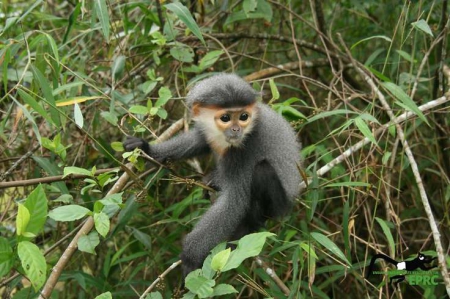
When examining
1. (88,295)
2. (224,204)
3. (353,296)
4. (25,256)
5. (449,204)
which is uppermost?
(25,256)

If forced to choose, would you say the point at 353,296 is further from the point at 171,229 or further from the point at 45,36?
the point at 45,36

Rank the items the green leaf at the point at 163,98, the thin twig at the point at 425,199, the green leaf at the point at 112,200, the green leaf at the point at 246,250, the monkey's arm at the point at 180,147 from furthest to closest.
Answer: the monkey's arm at the point at 180,147 < the green leaf at the point at 163,98 < the thin twig at the point at 425,199 < the green leaf at the point at 112,200 < the green leaf at the point at 246,250

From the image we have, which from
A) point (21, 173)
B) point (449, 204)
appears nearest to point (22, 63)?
point (21, 173)

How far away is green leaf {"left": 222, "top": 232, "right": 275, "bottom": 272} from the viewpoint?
9.22 ft

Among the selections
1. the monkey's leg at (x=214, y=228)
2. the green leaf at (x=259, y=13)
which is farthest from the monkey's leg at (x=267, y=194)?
the green leaf at (x=259, y=13)

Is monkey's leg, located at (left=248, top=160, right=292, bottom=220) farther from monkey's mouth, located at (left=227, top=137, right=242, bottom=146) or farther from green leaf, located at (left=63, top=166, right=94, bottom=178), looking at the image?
green leaf, located at (left=63, top=166, right=94, bottom=178)

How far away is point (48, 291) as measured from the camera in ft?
11.2

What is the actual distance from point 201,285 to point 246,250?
280 millimetres

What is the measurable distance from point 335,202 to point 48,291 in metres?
3.27

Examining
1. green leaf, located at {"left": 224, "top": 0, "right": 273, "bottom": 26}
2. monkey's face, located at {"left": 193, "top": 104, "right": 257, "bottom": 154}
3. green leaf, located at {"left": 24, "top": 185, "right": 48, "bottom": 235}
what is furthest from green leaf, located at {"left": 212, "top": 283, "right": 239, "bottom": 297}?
green leaf, located at {"left": 224, "top": 0, "right": 273, "bottom": 26}

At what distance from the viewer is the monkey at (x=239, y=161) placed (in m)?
4.46

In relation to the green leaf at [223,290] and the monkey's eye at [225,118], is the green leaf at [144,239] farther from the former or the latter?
the green leaf at [223,290]

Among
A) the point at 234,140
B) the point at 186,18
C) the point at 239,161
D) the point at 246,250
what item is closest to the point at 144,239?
the point at 239,161

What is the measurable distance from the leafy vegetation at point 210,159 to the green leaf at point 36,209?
619 millimetres
